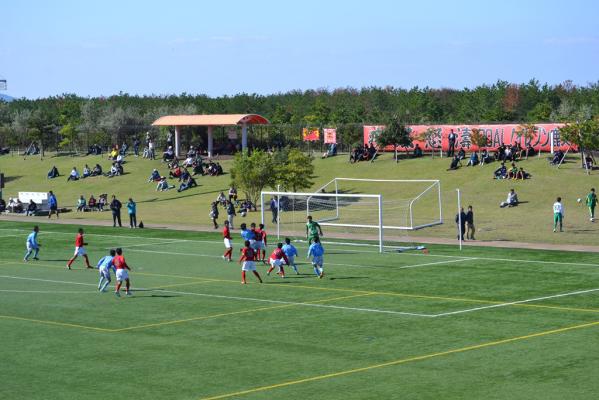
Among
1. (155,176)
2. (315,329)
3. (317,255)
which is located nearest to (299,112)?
(155,176)

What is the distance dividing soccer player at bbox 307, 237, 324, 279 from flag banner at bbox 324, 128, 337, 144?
45.5m

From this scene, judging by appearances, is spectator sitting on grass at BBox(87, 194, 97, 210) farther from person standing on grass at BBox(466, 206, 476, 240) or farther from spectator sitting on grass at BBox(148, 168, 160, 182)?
person standing on grass at BBox(466, 206, 476, 240)

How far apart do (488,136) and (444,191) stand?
32.6 ft

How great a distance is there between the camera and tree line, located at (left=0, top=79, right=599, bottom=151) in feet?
307

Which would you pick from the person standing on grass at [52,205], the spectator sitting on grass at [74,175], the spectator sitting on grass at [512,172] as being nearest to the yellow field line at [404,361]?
the spectator sitting on grass at [512,172]

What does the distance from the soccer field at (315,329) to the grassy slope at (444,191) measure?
8375 mm

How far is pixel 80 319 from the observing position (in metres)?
29.6

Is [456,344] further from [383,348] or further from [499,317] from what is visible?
[499,317]

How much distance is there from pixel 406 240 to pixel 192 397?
31.2 metres

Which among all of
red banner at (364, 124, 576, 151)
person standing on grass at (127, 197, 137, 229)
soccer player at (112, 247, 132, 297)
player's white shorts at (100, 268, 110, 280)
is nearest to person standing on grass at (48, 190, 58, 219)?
person standing on grass at (127, 197, 137, 229)

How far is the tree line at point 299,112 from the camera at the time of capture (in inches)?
3679

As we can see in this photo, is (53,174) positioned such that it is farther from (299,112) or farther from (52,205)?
(299,112)

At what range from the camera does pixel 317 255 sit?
3681cm

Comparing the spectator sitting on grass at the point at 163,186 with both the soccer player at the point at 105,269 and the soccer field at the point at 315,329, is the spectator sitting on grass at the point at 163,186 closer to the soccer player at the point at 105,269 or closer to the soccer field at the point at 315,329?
the soccer field at the point at 315,329
